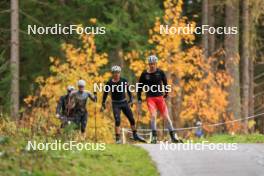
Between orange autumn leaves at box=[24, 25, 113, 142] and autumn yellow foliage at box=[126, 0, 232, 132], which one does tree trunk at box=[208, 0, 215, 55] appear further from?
orange autumn leaves at box=[24, 25, 113, 142]

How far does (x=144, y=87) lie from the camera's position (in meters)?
17.6

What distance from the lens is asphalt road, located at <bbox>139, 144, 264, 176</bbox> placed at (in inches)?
517

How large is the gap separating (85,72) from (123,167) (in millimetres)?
12733

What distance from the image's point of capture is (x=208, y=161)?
14.2m

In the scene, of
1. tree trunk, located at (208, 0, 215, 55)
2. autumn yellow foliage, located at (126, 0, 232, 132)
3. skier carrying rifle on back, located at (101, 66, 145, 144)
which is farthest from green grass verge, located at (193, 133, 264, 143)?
tree trunk, located at (208, 0, 215, 55)

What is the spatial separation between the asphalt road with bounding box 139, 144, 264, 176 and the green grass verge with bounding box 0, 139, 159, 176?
0.33 metres

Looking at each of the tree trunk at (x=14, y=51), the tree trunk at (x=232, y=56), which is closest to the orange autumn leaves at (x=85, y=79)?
the tree trunk at (x=14, y=51)

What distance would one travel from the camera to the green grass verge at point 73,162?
36.6ft

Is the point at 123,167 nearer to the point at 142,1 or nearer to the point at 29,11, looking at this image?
the point at 142,1

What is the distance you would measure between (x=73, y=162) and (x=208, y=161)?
10.1ft

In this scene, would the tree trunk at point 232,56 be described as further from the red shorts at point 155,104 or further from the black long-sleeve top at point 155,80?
the black long-sleeve top at point 155,80

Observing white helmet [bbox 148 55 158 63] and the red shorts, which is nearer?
white helmet [bbox 148 55 158 63]

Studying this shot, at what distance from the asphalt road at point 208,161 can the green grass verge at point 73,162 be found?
0.33 metres

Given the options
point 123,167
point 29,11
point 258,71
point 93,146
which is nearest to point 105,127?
point 93,146
